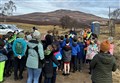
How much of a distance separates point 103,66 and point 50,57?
2191 millimetres

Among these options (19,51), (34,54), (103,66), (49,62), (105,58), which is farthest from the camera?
(19,51)

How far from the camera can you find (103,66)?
6.29 meters

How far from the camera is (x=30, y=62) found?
312 inches

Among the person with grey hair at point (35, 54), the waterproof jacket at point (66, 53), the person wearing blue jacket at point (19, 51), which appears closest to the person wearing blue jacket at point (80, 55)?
the waterproof jacket at point (66, 53)

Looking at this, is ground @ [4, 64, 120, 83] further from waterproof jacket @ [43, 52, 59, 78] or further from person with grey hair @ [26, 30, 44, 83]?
person with grey hair @ [26, 30, 44, 83]

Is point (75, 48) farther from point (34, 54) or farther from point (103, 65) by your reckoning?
point (103, 65)

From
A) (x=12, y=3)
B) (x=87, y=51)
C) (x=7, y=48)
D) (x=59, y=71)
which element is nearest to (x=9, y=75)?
(x=7, y=48)

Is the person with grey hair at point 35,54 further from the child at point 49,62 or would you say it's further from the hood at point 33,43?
the child at point 49,62

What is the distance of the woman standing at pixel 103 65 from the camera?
6.20 metres

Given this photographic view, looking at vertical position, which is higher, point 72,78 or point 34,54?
point 34,54

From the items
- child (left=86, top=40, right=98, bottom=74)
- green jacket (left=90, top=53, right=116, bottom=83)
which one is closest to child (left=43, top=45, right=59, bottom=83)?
green jacket (left=90, top=53, right=116, bottom=83)

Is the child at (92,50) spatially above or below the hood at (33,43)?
below

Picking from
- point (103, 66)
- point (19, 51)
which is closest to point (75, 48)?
point (19, 51)

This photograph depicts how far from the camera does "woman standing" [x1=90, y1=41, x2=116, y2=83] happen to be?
6.20 metres
